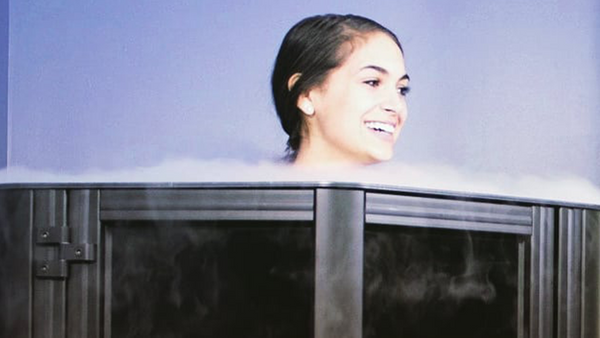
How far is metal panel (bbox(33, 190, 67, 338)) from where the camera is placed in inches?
58.5

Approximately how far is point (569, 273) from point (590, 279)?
0.06 meters

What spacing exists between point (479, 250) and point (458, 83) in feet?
1.02

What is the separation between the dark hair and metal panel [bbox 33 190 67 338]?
0.39 metres

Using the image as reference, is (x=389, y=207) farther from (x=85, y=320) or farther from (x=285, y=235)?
(x=85, y=320)

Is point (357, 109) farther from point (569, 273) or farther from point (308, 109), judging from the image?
point (569, 273)

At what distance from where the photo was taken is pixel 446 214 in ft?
4.98

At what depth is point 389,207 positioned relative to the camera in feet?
4.79

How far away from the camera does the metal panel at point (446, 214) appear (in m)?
1.45

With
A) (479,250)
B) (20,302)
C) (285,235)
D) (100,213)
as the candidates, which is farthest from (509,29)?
(20,302)

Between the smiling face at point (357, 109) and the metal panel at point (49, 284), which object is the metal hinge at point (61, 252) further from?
the smiling face at point (357, 109)

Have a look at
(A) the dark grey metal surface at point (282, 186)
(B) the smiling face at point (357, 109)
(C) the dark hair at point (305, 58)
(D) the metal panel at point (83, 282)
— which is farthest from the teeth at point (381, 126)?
(D) the metal panel at point (83, 282)

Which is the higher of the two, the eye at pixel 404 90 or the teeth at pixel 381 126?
the eye at pixel 404 90

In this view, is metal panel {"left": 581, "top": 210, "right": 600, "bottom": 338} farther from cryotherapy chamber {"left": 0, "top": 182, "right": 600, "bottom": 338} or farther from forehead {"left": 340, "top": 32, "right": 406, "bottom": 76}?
forehead {"left": 340, "top": 32, "right": 406, "bottom": 76}

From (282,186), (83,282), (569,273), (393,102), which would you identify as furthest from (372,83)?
(83,282)
